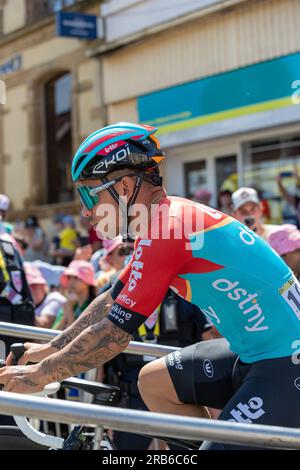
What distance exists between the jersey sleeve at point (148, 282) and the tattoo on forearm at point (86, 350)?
0.04m

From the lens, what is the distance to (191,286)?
2.69 metres

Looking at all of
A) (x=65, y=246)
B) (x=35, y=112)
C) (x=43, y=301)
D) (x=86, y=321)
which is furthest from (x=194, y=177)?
(x=86, y=321)

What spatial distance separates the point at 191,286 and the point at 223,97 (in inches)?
350

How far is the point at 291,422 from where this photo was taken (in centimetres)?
255

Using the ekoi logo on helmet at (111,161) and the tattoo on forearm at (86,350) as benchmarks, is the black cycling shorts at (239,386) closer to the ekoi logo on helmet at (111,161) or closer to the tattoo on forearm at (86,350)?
the tattoo on forearm at (86,350)

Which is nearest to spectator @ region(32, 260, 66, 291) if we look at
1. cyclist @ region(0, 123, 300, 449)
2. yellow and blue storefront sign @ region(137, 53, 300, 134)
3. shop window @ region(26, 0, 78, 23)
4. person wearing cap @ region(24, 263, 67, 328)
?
person wearing cap @ region(24, 263, 67, 328)

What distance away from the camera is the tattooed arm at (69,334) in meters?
3.04

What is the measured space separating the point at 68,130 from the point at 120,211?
13.0m

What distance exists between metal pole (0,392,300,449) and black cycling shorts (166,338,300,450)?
22cm

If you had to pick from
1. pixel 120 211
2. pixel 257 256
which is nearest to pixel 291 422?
pixel 257 256

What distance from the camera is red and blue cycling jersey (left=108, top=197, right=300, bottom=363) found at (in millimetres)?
2576

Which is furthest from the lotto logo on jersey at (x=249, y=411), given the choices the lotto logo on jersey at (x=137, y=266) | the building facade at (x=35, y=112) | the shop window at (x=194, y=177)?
the building facade at (x=35, y=112)

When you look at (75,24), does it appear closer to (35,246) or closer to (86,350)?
(35,246)

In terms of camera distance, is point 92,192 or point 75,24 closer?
point 92,192
